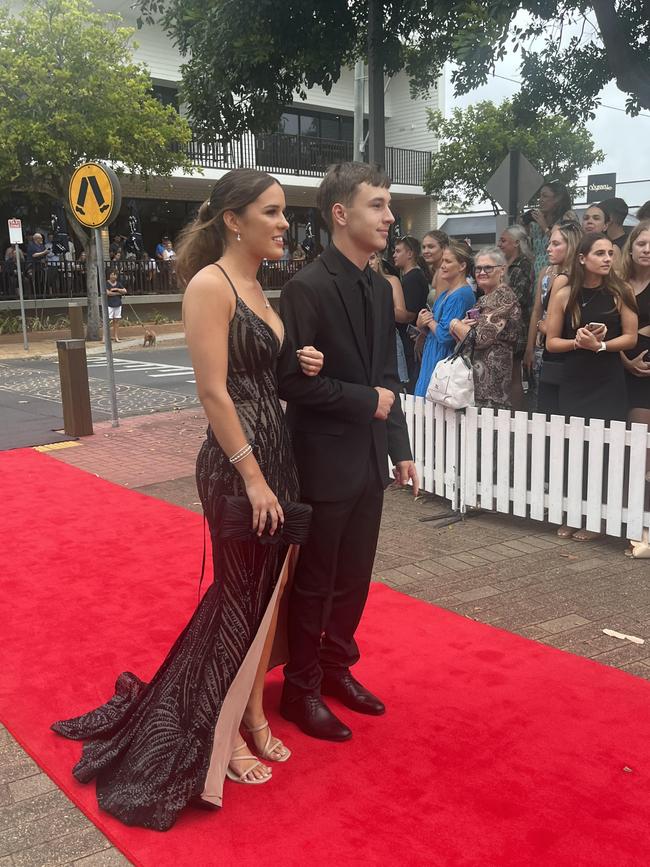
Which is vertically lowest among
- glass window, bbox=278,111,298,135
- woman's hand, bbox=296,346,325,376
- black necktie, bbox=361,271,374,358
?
woman's hand, bbox=296,346,325,376

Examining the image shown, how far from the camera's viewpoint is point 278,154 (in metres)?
29.3

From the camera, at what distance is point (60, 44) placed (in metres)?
18.4

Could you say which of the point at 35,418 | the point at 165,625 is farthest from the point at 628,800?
the point at 35,418

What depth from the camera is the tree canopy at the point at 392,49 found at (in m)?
8.14

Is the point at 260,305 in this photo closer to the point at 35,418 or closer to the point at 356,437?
the point at 356,437

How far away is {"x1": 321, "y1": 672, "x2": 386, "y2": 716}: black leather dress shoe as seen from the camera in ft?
10.8

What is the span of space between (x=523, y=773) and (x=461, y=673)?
0.76 meters

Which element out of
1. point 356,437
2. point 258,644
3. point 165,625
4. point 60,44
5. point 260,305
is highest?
point 60,44

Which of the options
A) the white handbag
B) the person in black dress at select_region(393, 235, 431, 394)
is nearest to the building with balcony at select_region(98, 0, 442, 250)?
the person in black dress at select_region(393, 235, 431, 394)

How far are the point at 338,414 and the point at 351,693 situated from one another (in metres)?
1.14

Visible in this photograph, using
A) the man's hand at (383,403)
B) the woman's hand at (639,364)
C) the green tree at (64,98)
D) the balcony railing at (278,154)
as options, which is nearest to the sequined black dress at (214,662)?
the man's hand at (383,403)

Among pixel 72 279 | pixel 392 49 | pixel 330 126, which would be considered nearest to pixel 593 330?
pixel 392 49

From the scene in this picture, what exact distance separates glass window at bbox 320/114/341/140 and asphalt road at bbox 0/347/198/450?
17.3m

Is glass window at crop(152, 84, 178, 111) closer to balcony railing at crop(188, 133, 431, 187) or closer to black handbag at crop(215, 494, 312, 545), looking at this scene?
balcony railing at crop(188, 133, 431, 187)
